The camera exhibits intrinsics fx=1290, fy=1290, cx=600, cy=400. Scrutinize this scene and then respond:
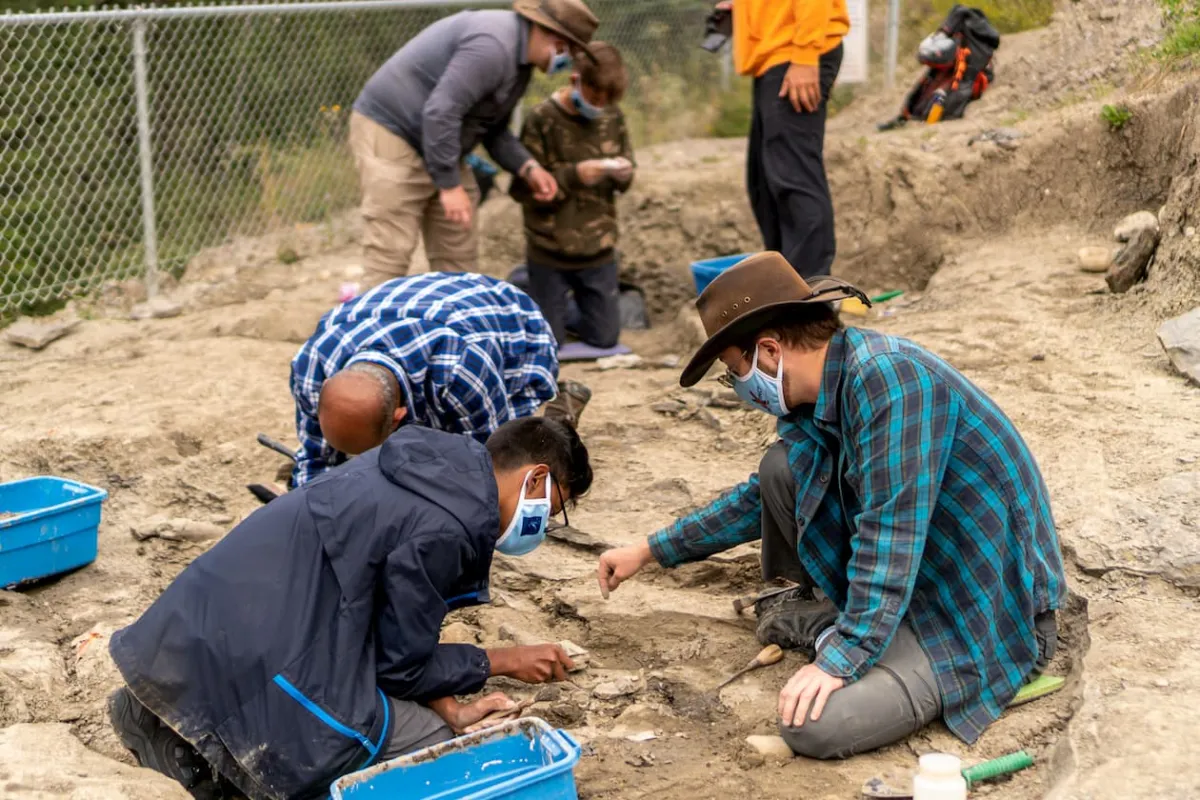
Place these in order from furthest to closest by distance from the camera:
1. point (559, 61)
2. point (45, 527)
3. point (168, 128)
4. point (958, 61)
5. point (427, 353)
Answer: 1. point (958, 61)
2. point (168, 128)
3. point (559, 61)
4. point (45, 527)
5. point (427, 353)

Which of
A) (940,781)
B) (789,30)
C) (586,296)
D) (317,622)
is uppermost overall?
(789,30)

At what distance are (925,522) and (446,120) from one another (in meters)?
3.84

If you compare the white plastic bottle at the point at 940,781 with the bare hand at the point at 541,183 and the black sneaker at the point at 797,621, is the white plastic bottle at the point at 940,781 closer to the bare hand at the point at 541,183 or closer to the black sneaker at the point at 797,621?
the black sneaker at the point at 797,621

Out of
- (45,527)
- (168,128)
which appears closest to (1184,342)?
(45,527)

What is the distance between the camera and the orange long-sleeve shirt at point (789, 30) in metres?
6.03

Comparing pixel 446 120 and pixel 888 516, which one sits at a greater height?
pixel 446 120

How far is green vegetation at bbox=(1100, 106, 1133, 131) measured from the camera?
6633 millimetres

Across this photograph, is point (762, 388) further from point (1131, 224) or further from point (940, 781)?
point (1131, 224)

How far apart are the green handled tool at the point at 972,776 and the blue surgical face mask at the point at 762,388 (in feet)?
2.98

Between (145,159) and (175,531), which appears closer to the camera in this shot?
(175,531)

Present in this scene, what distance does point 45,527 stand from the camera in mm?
4270

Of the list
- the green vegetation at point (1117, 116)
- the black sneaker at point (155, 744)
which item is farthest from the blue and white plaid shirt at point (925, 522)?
the green vegetation at point (1117, 116)

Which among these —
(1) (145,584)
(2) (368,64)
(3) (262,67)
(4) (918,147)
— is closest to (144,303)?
(3) (262,67)

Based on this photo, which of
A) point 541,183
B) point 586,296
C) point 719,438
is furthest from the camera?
point 586,296
